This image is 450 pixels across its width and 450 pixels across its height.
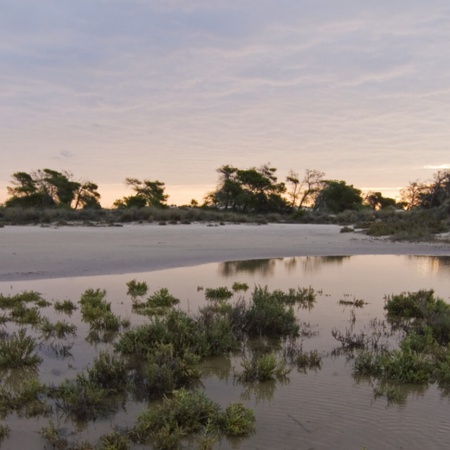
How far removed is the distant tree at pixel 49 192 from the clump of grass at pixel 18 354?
53.4 metres

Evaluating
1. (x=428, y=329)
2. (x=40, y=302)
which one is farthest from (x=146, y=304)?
(x=428, y=329)

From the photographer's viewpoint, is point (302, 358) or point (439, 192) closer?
point (302, 358)

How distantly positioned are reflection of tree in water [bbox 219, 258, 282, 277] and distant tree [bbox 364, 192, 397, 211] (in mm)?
74360

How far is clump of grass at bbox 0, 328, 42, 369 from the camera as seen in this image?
22.1 ft

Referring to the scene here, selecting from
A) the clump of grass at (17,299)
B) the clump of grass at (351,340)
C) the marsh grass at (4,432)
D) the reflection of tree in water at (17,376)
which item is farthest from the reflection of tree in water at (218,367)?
the clump of grass at (17,299)

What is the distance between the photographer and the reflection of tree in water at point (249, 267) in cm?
1689

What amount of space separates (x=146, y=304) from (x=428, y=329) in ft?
19.1

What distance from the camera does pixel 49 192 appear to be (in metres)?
62.6

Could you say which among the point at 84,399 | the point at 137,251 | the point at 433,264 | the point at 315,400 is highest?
the point at 137,251

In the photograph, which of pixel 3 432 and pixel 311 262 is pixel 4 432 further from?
pixel 311 262

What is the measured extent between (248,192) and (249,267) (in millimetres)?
53583

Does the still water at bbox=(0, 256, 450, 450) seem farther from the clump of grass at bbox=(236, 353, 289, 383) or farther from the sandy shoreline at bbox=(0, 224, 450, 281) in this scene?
the sandy shoreline at bbox=(0, 224, 450, 281)

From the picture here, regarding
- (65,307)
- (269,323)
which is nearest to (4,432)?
(269,323)

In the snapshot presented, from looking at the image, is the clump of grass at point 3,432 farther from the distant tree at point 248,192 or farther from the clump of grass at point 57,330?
the distant tree at point 248,192
